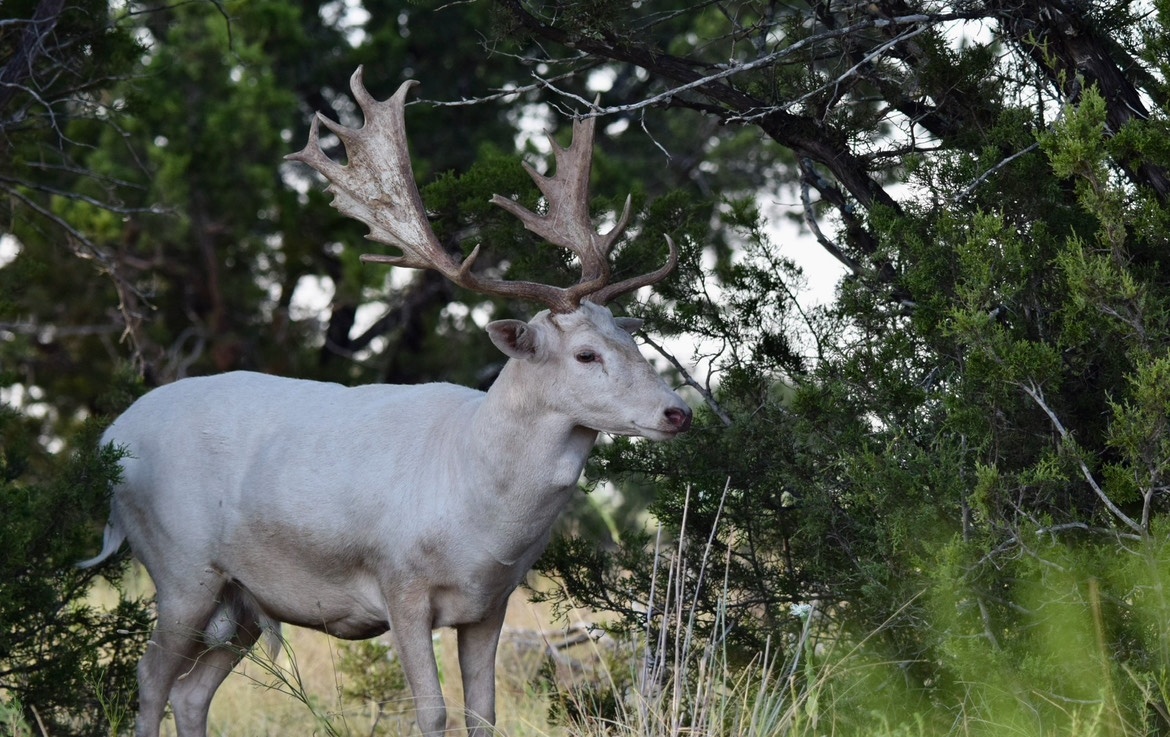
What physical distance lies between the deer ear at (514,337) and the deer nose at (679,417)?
62 centimetres

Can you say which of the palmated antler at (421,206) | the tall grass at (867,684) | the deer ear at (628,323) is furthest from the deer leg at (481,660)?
the palmated antler at (421,206)

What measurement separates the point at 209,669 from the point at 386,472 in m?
1.45

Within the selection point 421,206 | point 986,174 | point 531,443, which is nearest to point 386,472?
point 531,443

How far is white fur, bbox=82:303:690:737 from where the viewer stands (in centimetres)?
504

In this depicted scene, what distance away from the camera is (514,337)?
5043mm

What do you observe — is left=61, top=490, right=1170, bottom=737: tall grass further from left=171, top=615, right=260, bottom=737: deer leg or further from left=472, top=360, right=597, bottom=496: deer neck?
left=472, top=360, right=597, bottom=496: deer neck

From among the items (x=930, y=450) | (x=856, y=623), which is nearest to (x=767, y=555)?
(x=856, y=623)

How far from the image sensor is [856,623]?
18.4 ft

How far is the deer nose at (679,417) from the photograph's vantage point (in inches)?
189

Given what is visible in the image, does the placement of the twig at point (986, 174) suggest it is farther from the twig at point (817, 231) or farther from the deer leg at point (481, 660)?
the deer leg at point (481, 660)

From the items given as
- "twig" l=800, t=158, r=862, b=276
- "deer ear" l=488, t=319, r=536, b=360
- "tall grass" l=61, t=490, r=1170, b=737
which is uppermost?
"twig" l=800, t=158, r=862, b=276

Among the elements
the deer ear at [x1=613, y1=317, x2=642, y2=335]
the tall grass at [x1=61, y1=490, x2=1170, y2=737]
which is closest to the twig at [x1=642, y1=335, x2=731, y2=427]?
the tall grass at [x1=61, y1=490, x2=1170, y2=737]

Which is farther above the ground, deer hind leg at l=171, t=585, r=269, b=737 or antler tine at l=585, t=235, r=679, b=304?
→ antler tine at l=585, t=235, r=679, b=304

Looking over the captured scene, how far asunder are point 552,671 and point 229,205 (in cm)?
827
